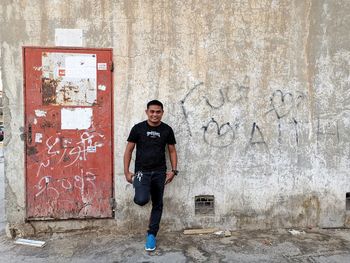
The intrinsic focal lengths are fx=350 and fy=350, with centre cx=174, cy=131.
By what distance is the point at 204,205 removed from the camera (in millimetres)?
5055

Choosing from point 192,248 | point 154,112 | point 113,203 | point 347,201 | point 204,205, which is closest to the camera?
point 154,112

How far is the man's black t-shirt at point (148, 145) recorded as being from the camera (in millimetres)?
4410

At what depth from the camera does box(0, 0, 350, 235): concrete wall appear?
469 centimetres

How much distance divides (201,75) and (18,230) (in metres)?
3.25

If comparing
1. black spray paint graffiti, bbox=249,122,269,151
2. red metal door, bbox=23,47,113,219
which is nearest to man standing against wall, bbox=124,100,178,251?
red metal door, bbox=23,47,113,219

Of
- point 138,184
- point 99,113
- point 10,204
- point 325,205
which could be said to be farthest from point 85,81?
point 325,205

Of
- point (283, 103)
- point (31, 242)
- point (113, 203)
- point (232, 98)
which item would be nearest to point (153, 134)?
point (113, 203)

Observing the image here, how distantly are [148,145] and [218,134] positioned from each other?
3.62 feet

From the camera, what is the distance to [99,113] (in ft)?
15.6

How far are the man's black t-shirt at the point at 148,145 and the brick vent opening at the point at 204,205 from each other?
2.92 ft

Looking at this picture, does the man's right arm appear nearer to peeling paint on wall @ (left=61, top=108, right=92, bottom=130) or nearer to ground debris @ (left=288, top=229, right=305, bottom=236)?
peeling paint on wall @ (left=61, top=108, right=92, bottom=130)

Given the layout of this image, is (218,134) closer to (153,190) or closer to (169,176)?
(169,176)

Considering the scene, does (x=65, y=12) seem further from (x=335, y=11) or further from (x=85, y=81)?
(x=335, y=11)

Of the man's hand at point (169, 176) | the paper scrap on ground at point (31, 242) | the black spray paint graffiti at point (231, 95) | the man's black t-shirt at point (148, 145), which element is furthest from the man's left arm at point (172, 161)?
the paper scrap on ground at point (31, 242)
